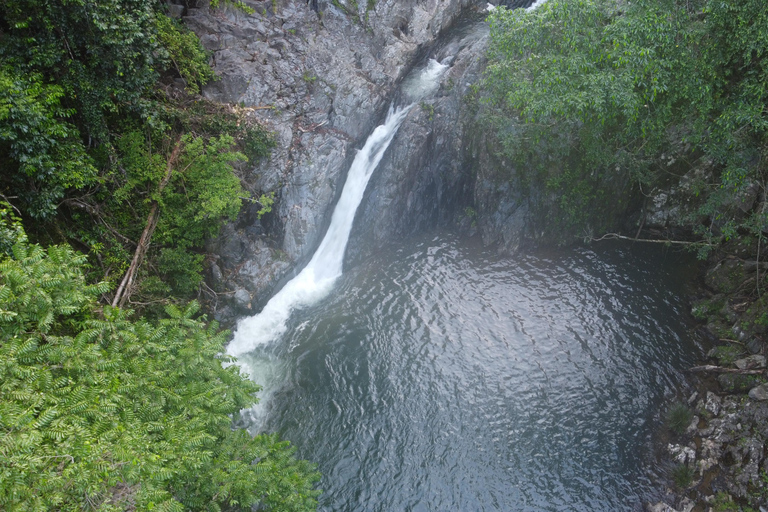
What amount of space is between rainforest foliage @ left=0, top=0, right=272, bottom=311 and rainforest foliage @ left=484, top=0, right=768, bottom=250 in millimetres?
11668

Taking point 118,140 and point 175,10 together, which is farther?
point 175,10

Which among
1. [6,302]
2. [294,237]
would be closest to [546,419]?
[294,237]

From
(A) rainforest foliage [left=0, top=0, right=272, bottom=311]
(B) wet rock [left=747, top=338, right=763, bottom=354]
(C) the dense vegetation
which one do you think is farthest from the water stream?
(A) rainforest foliage [left=0, top=0, right=272, bottom=311]

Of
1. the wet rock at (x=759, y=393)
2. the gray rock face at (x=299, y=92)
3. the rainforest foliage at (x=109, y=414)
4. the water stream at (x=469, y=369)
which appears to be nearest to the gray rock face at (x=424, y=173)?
the gray rock face at (x=299, y=92)

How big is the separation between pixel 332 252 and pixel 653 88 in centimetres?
1436

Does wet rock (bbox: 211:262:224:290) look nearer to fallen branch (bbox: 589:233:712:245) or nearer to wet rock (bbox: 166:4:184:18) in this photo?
wet rock (bbox: 166:4:184:18)

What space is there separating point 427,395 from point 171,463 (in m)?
8.73

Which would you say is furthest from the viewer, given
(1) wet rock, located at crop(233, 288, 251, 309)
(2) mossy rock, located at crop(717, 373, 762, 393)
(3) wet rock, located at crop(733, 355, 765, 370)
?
(1) wet rock, located at crop(233, 288, 251, 309)

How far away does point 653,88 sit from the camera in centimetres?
1195

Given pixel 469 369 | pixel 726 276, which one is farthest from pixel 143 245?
pixel 726 276

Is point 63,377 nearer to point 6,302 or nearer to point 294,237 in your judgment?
point 6,302

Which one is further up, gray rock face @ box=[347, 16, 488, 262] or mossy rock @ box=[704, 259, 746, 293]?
gray rock face @ box=[347, 16, 488, 262]

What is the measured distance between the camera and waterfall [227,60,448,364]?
16.7m

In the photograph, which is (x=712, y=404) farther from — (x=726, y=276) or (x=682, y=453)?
(x=726, y=276)
